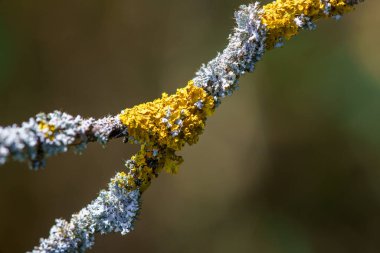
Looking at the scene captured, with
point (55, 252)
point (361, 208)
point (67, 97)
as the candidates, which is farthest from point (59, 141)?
point (361, 208)

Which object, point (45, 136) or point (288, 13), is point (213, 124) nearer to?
point (288, 13)

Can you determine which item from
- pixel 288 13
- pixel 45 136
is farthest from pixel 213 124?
pixel 45 136

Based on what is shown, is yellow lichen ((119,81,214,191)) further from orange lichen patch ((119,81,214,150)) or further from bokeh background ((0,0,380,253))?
bokeh background ((0,0,380,253))

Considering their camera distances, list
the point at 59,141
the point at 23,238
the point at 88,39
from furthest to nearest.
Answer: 1. the point at 88,39
2. the point at 23,238
3. the point at 59,141

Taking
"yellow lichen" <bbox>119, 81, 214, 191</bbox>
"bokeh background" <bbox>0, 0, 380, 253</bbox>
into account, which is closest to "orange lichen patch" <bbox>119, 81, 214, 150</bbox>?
"yellow lichen" <bbox>119, 81, 214, 191</bbox>


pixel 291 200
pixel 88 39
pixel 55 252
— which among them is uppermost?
pixel 88 39

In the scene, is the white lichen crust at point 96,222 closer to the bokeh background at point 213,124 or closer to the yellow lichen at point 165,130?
the yellow lichen at point 165,130

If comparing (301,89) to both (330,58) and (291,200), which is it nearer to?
(330,58)
